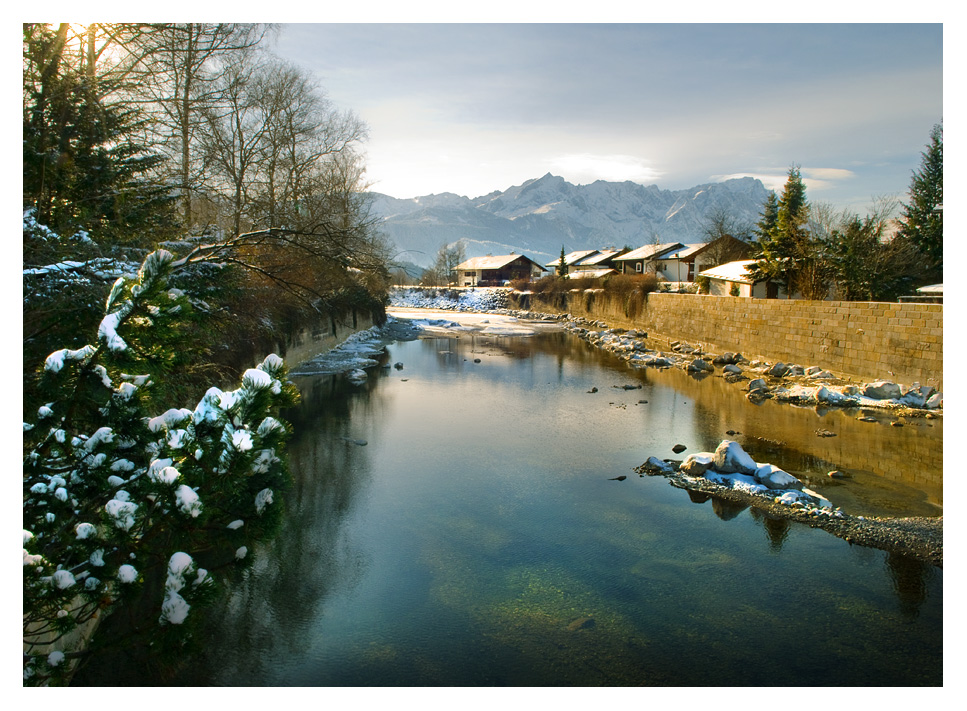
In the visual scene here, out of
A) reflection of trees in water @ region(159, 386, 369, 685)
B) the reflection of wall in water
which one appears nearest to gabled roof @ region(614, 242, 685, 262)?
the reflection of wall in water

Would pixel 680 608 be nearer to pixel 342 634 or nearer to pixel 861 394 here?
pixel 342 634

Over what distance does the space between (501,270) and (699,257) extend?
2147 cm

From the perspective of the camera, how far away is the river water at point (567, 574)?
3174 mm

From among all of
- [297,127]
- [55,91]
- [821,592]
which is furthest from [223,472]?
[297,127]

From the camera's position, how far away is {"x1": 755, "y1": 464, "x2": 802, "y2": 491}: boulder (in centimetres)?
568

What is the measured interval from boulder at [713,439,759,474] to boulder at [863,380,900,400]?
4588 mm

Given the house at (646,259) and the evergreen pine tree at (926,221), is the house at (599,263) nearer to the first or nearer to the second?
the house at (646,259)

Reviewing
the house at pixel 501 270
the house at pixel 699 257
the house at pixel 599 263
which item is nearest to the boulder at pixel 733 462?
the house at pixel 699 257

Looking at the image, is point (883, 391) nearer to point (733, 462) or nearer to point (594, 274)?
point (733, 462)

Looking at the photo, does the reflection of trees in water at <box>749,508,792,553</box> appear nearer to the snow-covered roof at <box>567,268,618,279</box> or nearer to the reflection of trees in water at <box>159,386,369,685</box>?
the reflection of trees in water at <box>159,386,369,685</box>

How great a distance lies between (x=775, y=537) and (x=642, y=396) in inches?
228

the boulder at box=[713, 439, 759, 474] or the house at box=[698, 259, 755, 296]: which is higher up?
the house at box=[698, 259, 755, 296]

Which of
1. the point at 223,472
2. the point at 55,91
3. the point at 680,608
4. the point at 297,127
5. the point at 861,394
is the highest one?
the point at 297,127

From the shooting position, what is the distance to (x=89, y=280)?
2.69 meters
